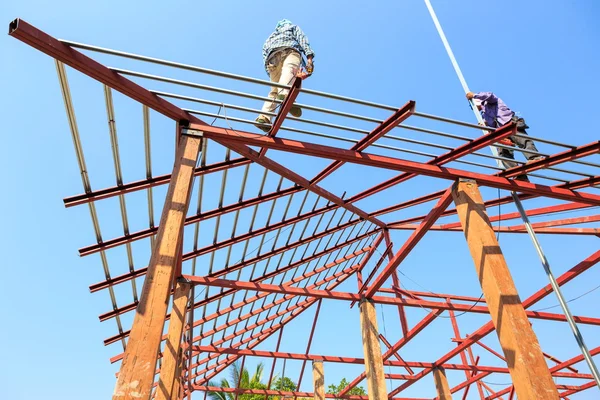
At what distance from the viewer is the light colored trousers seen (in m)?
6.26

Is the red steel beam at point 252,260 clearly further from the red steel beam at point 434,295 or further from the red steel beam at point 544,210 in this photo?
the red steel beam at point 544,210

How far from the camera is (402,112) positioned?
5.49 m

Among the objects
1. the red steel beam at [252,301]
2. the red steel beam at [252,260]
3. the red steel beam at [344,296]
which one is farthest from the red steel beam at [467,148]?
the red steel beam at [252,301]

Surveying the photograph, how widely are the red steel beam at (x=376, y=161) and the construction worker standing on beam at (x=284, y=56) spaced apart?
41 cm

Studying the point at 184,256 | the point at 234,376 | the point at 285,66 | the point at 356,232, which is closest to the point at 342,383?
the point at 234,376

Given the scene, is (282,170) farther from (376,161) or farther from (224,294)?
(224,294)

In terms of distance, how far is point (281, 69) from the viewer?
6.96 meters

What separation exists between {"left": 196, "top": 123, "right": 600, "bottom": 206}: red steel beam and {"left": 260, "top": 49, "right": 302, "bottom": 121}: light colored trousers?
1.78 feet

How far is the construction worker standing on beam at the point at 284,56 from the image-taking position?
634cm

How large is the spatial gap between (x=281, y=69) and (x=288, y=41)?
1.64 feet

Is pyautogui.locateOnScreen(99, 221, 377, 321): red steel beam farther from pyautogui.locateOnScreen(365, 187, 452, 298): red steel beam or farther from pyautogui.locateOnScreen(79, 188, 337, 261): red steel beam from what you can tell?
pyautogui.locateOnScreen(365, 187, 452, 298): red steel beam

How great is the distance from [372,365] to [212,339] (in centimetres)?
668

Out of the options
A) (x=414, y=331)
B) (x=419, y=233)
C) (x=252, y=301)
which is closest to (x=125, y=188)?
(x=419, y=233)

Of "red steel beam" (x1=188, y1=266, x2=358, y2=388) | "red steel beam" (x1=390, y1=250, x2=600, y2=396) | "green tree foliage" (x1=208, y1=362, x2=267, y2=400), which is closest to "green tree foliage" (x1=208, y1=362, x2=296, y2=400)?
"green tree foliage" (x1=208, y1=362, x2=267, y2=400)
